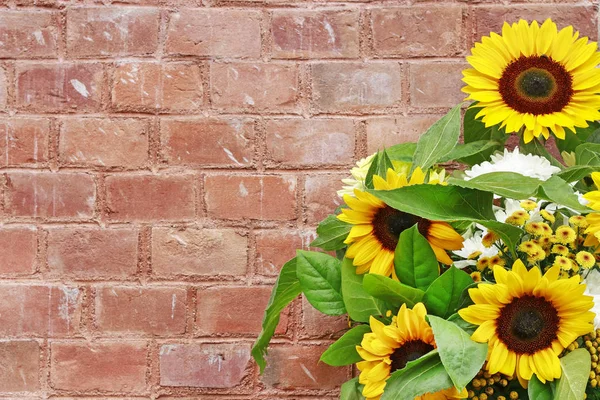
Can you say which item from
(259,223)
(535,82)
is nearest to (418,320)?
(535,82)

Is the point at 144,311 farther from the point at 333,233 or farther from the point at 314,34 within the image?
the point at 314,34

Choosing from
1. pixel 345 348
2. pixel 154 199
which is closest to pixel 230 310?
pixel 154 199

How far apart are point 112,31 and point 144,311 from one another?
18.2 inches

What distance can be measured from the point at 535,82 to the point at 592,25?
1.23 ft

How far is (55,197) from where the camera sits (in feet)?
3.57

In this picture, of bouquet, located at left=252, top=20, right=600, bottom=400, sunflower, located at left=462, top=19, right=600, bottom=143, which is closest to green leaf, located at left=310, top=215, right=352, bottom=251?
bouquet, located at left=252, top=20, right=600, bottom=400

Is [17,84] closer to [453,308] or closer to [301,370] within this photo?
[301,370]

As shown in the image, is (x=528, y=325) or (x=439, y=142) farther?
(x=439, y=142)

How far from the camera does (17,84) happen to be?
3.61 ft

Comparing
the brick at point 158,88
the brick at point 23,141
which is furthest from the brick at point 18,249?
the brick at point 158,88

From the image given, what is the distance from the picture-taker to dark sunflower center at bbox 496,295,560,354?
2.21 ft

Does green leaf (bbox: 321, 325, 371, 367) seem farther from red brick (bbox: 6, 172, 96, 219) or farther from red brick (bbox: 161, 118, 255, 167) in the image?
red brick (bbox: 6, 172, 96, 219)

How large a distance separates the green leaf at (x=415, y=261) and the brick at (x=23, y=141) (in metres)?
0.66

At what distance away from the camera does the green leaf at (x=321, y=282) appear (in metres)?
0.80
